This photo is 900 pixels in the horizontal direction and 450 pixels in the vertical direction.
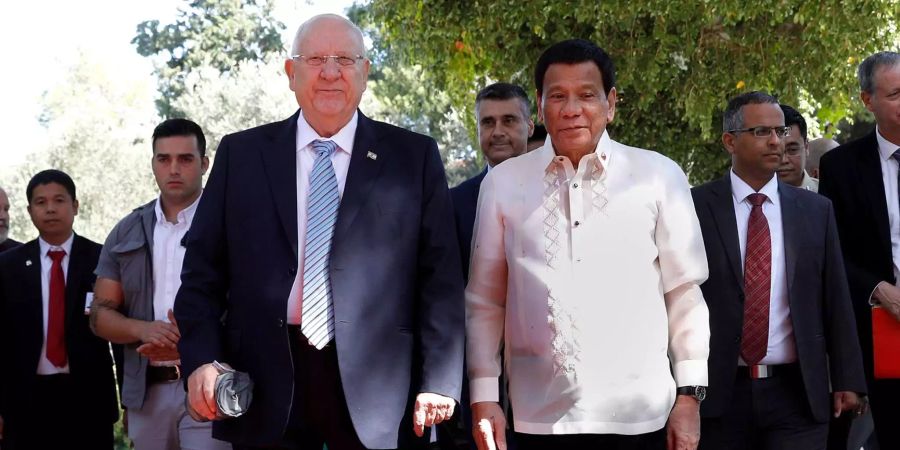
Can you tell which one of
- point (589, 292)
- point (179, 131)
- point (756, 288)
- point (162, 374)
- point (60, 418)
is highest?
point (179, 131)

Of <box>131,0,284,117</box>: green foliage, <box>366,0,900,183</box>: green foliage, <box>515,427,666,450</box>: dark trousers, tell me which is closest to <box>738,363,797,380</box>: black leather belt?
<box>515,427,666,450</box>: dark trousers

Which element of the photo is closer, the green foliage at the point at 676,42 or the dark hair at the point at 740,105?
the dark hair at the point at 740,105

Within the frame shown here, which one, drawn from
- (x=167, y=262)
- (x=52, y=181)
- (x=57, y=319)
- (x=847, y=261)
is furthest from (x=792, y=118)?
(x=52, y=181)

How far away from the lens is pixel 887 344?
6.31m

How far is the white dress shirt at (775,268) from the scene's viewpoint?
19.5 feet

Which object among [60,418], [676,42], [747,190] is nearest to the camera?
[747,190]

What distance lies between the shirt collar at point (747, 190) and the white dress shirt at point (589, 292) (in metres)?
1.53

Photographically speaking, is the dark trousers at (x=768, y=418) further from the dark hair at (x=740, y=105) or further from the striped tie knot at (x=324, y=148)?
the striped tie knot at (x=324, y=148)

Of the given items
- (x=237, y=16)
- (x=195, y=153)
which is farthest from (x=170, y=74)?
(x=195, y=153)

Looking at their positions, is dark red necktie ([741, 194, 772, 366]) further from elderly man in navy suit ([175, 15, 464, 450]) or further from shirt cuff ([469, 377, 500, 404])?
elderly man in navy suit ([175, 15, 464, 450])

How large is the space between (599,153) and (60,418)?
5.18 metres

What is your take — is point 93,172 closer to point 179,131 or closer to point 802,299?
point 179,131

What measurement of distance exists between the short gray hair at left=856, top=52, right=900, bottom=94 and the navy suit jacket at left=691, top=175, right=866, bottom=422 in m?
0.77

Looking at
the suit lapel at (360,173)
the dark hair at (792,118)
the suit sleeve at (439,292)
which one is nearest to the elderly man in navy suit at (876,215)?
the dark hair at (792,118)
